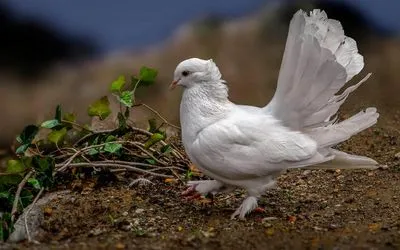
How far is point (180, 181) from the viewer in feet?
16.6

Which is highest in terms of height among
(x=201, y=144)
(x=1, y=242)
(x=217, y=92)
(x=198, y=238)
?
(x=217, y=92)

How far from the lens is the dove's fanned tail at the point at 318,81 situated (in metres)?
4.02

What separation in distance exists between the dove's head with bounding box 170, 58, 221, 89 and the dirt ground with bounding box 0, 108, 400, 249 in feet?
2.53

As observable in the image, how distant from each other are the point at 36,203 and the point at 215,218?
1.12m

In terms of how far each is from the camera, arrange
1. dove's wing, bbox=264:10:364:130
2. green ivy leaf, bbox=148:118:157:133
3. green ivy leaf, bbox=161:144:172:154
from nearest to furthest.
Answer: dove's wing, bbox=264:10:364:130 < green ivy leaf, bbox=161:144:172:154 < green ivy leaf, bbox=148:118:157:133

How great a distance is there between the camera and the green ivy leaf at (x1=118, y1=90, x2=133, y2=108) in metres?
4.86

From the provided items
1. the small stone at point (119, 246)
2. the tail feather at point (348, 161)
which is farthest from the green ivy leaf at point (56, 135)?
the tail feather at point (348, 161)

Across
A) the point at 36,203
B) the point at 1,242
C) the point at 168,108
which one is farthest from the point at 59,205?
the point at 168,108

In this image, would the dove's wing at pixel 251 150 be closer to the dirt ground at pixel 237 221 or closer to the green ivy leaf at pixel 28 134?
the dirt ground at pixel 237 221

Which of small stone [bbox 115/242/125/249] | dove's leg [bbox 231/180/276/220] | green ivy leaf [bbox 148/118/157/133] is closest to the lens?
small stone [bbox 115/242/125/249]

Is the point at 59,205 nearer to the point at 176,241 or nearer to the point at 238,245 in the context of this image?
the point at 176,241

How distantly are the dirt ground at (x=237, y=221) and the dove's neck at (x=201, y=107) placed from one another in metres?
0.52

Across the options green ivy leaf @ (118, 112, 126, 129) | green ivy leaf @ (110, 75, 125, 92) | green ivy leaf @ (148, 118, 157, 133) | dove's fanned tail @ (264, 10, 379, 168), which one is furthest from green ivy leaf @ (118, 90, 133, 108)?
dove's fanned tail @ (264, 10, 379, 168)

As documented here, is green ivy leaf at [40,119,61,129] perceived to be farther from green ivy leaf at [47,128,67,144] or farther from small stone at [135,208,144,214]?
small stone at [135,208,144,214]
